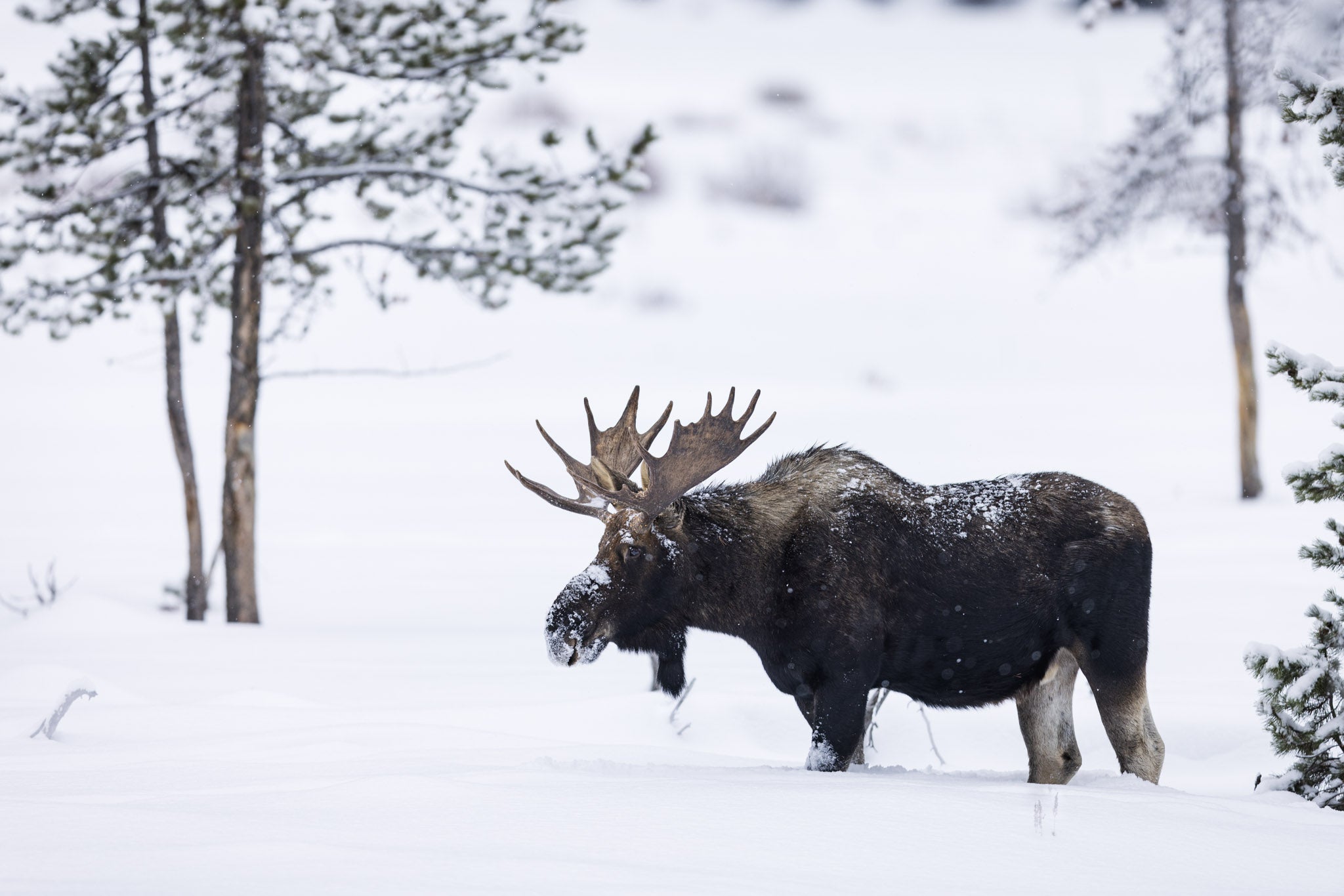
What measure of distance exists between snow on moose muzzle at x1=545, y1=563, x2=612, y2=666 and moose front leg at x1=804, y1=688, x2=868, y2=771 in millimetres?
868

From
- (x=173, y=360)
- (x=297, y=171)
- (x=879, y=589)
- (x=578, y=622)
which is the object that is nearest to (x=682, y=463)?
(x=578, y=622)

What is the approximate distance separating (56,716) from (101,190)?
7.47 meters

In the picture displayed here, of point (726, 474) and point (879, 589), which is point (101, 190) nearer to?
point (879, 589)

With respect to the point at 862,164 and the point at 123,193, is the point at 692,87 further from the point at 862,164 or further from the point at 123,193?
the point at 123,193

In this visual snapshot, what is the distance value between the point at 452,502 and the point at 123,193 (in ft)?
31.7

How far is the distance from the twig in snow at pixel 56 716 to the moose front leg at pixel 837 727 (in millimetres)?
2780

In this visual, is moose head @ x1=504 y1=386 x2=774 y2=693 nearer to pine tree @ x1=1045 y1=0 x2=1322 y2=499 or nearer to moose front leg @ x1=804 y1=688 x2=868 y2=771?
moose front leg @ x1=804 y1=688 x2=868 y2=771

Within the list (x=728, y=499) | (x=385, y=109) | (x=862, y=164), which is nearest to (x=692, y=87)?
(x=862, y=164)

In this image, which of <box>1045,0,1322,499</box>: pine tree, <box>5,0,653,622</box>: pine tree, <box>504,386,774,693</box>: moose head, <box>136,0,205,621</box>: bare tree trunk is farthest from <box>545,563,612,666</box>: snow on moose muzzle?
<box>1045,0,1322,499</box>: pine tree

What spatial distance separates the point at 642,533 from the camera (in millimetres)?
5043

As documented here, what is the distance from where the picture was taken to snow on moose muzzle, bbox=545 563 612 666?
479cm

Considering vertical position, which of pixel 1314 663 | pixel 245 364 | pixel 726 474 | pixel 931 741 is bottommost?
pixel 931 741

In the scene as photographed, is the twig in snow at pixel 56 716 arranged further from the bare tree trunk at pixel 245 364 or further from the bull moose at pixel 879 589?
the bare tree trunk at pixel 245 364

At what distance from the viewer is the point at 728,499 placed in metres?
5.30
